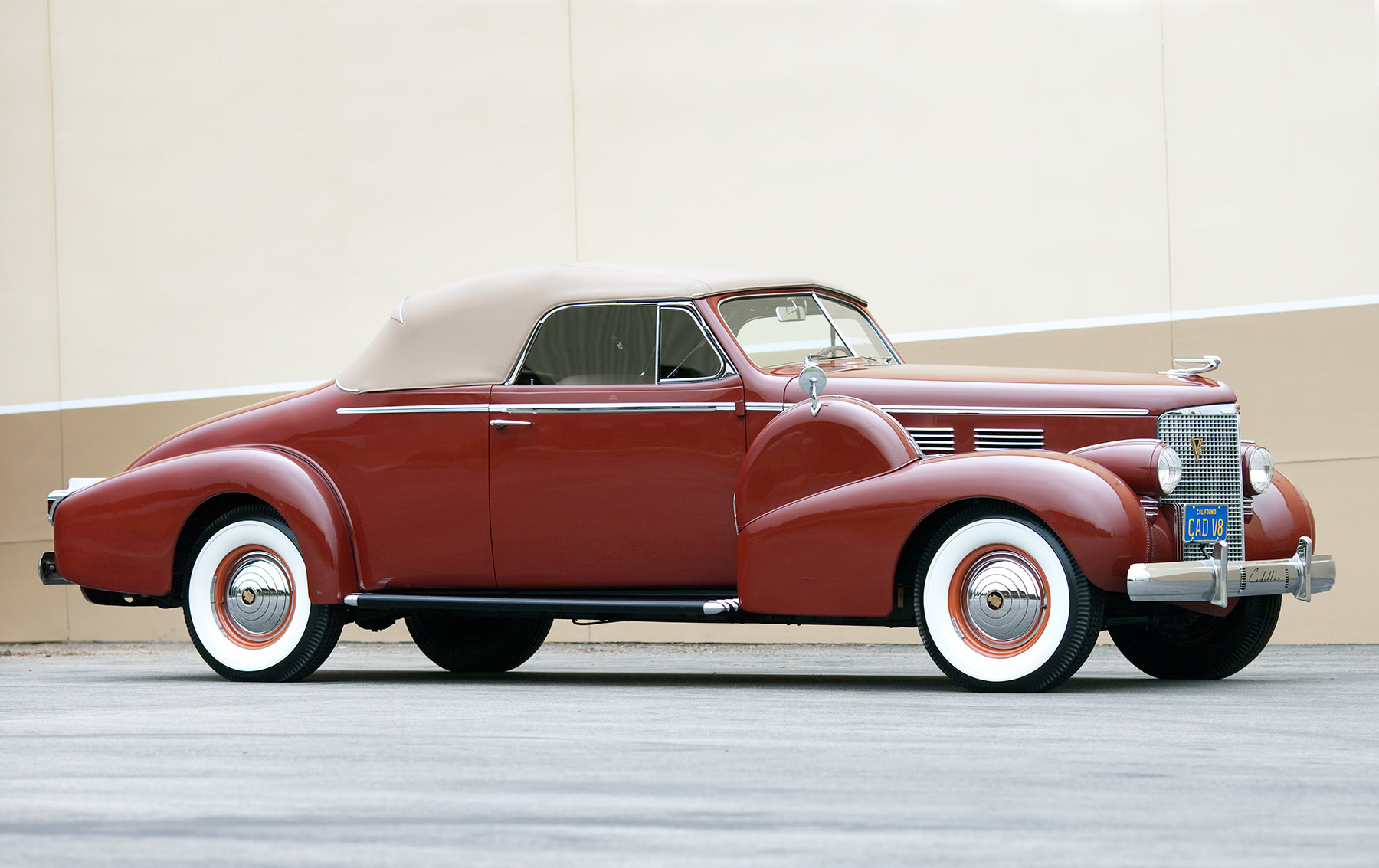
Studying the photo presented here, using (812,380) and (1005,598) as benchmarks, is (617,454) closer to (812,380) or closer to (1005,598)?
(812,380)

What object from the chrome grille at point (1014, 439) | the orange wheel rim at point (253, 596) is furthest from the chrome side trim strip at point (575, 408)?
the chrome grille at point (1014, 439)

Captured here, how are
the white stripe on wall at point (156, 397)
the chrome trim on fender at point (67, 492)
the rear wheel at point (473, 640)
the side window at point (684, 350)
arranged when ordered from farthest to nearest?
the white stripe on wall at point (156, 397) → the rear wheel at point (473, 640) → the chrome trim on fender at point (67, 492) → the side window at point (684, 350)

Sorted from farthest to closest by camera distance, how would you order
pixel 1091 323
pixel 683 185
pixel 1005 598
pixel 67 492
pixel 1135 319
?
pixel 683 185 < pixel 1091 323 < pixel 1135 319 < pixel 67 492 < pixel 1005 598

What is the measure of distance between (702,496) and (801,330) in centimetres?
107

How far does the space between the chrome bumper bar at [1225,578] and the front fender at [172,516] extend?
3.72 m

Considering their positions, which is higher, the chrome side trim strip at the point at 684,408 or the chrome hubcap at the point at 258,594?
the chrome side trim strip at the point at 684,408

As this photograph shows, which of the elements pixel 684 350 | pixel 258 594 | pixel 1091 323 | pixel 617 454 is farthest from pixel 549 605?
pixel 1091 323

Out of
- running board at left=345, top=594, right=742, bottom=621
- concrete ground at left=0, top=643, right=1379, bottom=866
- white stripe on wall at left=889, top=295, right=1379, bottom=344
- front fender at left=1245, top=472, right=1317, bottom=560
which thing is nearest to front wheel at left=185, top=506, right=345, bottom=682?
running board at left=345, top=594, right=742, bottom=621

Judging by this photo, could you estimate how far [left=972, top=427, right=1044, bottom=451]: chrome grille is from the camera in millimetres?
6492

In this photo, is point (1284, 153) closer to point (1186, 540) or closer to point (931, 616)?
point (1186, 540)

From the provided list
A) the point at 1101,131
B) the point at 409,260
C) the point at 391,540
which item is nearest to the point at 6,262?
the point at 409,260

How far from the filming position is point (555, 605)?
6.88m

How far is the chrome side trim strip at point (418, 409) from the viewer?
23.8ft

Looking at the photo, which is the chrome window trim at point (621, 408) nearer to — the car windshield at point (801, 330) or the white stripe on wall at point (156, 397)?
the car windshield at point (801, 330)
